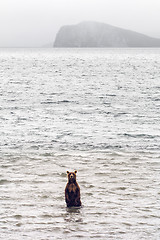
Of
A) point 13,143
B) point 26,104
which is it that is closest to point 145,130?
point 13,143

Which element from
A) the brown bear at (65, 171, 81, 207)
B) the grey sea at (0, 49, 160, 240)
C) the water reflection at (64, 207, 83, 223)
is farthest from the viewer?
the brown bear at (65, 171, 81, 207)

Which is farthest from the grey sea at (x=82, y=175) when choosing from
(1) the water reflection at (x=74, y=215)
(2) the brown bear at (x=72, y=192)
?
(2) the brown bear at (x=72, y=192)

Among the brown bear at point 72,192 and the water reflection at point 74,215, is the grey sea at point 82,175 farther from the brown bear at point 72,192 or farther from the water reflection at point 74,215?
the brown bear at point 72,192

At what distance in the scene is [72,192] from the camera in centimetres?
842

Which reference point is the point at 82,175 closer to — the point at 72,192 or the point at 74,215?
the point at 72,192

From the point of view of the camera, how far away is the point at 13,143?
16.1 m

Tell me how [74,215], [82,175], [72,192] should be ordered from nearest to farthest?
[74,215]
[72,192]
[82,175]

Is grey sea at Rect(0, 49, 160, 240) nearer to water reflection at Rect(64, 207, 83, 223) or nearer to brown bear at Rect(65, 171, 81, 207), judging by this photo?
water reflection at Rect(64, 207, 83, 223)

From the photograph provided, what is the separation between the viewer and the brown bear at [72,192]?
826 centimetres

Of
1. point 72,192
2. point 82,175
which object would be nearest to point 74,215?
point 72,192

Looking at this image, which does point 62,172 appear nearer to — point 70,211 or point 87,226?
point 70,211

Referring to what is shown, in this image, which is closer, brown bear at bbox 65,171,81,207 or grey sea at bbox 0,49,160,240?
grey sea at bbox 0,49,160,240

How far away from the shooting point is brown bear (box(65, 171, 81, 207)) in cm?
826

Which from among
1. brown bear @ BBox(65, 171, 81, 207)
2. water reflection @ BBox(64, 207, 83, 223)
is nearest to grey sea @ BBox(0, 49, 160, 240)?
water reflection @ BBox(64, 207, 83, 223)
